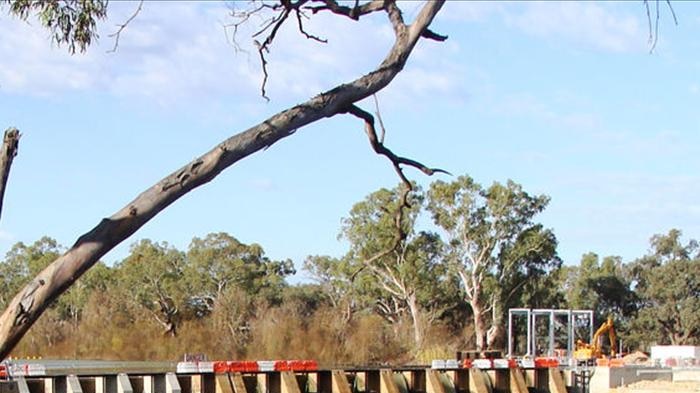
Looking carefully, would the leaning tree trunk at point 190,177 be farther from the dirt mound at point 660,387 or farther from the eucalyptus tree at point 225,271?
the eucalyptus tree at point 225,271

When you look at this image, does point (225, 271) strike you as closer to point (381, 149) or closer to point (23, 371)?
point (23, 371)

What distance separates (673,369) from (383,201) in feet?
77.9

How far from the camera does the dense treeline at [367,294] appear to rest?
62.6 metres

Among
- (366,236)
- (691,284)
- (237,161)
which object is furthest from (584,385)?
(691,284)

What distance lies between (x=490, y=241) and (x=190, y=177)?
60.7 m

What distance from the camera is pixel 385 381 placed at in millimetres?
23422

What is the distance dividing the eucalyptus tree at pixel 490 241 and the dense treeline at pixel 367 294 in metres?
0.07

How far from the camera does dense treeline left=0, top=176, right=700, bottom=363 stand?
62.6 metres

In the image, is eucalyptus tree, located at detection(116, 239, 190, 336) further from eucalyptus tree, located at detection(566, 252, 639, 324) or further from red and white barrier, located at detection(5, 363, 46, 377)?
red and white barrier, located at detection(5, 363, 46, 377)

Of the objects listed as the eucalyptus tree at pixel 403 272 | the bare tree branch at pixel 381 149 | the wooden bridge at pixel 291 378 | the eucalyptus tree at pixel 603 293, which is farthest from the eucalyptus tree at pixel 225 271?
the bare tree branch at pixel 381 149

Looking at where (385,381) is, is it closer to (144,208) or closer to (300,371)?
(300,371)

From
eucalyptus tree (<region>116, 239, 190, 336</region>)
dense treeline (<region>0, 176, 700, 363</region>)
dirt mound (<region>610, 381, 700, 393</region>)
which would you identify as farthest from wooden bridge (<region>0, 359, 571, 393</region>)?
eucalyptus tree (<region>116, 239, 190, 336</region>)

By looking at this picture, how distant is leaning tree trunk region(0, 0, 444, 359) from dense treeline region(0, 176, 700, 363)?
50.3 meters

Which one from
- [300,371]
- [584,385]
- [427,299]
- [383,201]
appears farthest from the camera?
[427,299]
